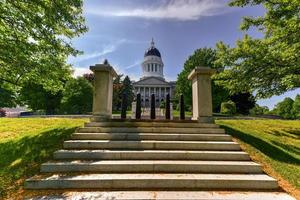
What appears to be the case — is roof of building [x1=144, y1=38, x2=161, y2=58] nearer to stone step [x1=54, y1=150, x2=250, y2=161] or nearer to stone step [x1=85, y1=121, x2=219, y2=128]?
stone step [x1=85, y1=121, x2=219, y2=128]

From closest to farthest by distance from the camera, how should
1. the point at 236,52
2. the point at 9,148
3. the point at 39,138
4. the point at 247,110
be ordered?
the point at 9,148
the point at 39,138
the point at 236,52
the point at 247,110

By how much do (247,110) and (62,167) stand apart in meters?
48.4

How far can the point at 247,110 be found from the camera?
49031mm

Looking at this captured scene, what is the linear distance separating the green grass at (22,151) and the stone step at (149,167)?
626 millimetres

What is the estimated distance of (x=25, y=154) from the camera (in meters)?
7.02

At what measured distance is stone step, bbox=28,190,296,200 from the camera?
4.71 meters

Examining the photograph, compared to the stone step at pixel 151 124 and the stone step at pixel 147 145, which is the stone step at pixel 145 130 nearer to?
the stone step at pixel 151 124

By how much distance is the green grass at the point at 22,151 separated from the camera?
564 cm

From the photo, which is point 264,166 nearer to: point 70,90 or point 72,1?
point 72,1

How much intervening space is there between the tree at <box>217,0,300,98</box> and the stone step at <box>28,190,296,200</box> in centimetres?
774

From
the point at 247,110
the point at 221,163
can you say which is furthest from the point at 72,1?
the point at 247,110

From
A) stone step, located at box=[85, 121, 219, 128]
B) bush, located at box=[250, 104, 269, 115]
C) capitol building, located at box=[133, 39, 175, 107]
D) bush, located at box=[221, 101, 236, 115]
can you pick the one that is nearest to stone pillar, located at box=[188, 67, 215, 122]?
stone step, located at box=[85, 121, 219, 128]

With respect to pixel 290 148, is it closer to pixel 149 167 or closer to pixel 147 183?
pixel 149 167

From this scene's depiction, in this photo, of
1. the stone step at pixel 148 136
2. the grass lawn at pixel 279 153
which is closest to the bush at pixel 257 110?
the grass lawn at pixel 279 153
